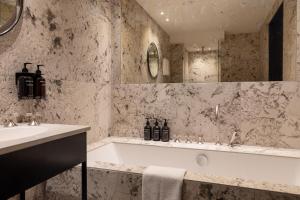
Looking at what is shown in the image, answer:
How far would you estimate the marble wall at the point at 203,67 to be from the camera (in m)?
2.25

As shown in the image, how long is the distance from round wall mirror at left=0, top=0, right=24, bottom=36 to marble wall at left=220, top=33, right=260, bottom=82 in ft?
5.57

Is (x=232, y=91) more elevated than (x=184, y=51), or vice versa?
(x=184, y=51)

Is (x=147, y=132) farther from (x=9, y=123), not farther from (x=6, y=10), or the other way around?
(x=6, y=10)

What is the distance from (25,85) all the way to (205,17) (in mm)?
1717

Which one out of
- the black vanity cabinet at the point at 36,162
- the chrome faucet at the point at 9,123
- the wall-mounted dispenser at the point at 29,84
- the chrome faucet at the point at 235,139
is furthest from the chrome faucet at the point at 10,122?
the chrome faucet at the point at 235,139

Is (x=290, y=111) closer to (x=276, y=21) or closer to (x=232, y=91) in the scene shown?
(x=232, y=91)

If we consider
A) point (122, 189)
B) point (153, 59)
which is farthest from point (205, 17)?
point (122, 189)

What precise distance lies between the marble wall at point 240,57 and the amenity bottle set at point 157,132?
2.41 ft

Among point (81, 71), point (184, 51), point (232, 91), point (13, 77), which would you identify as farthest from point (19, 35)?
point (232, 91)

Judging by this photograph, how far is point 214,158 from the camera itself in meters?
2.02

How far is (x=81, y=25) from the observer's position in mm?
2078

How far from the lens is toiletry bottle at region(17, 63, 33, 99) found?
55.0 inches

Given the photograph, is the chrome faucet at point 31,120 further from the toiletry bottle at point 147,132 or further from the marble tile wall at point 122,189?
the toiletry bottle at point 147,132

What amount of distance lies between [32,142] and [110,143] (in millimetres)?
1374
